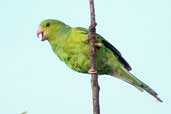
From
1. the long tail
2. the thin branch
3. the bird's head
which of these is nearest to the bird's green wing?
the long tail

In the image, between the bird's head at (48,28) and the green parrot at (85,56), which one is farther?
the bird's head at (48,28)

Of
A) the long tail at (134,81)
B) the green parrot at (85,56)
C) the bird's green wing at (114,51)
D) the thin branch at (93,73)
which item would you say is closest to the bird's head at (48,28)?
the green parrot at (85,56)

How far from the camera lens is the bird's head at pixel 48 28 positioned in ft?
20.5

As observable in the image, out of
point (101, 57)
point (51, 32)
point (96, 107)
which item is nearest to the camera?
point (96, 107)

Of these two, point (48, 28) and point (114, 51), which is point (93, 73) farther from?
point (48, 28)

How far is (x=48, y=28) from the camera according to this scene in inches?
248

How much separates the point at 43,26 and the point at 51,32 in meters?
0.16

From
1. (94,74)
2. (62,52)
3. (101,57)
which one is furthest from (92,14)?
(62,52)

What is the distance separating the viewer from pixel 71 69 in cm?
555

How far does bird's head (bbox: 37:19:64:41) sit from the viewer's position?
6.24 metres

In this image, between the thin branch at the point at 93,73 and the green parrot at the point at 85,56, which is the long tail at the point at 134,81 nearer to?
the green parrot at the point at 85,56

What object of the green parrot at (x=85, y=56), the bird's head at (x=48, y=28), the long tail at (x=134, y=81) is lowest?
the long tail at (x=134, y=81)

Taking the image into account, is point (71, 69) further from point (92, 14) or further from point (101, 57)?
point (92, 14)

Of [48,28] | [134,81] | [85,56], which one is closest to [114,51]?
[85,56]
